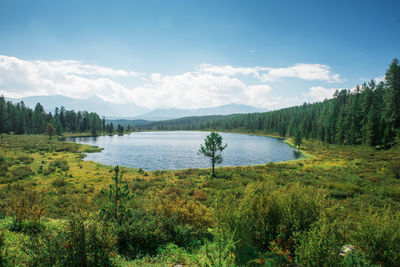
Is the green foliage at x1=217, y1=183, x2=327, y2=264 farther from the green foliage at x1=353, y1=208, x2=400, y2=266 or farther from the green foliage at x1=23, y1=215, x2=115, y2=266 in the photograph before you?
the green foliage at x1=23, y1=215, x2=115, y2=266

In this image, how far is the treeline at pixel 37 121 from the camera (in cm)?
9622

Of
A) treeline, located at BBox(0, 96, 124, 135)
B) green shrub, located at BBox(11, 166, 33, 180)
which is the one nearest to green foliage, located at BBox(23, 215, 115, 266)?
green shrub, located at BBox(11, 166, 33, 180)

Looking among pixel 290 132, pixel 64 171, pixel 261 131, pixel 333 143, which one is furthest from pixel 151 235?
pixel 261 131

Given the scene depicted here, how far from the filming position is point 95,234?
19.2 ft

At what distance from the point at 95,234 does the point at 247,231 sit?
16.1ft

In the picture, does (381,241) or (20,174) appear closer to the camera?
(381,241)

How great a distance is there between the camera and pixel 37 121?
114m

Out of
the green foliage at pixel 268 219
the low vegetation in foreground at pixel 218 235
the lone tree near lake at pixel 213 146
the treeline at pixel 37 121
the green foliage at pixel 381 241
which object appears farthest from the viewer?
the treeline at pixel 37 121

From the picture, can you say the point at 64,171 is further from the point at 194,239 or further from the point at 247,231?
the point at 247,231

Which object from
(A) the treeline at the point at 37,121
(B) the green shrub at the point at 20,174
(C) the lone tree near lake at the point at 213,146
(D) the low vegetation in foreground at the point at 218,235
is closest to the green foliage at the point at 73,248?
(D) the low vegetation in foreground at the point at 218,235

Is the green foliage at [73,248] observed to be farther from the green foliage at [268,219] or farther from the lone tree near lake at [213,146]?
the lone tree near lake at [213,146]

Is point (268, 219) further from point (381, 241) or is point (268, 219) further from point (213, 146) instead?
point (213, 146)

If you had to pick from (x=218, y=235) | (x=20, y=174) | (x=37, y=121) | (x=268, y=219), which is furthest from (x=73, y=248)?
(x=37, y=121)

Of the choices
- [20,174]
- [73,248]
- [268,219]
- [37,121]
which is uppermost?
[37,121]
